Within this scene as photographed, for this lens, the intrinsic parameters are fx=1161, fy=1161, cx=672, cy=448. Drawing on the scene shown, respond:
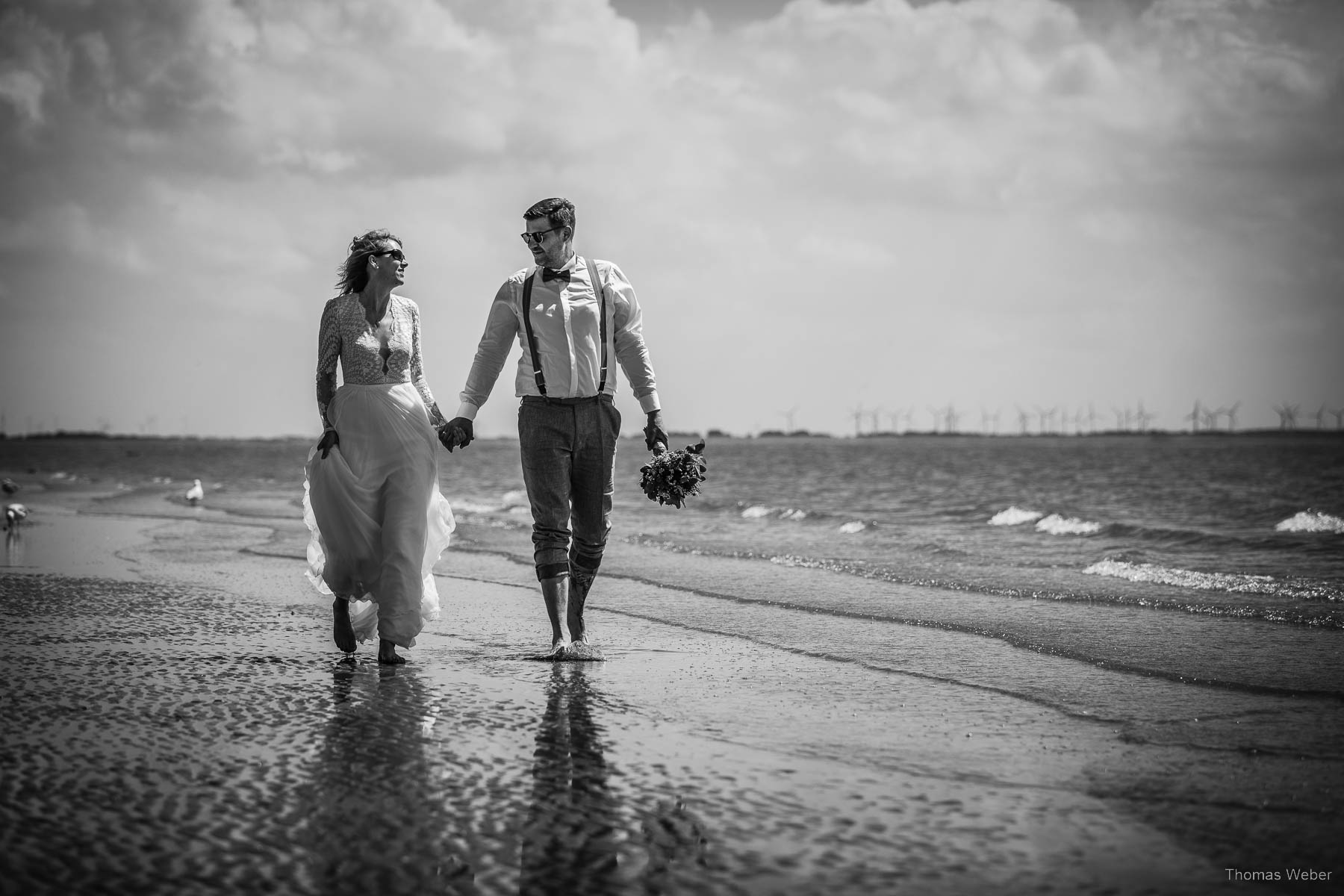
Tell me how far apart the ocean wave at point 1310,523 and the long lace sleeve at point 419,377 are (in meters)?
18.5

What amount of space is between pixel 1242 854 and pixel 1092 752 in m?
1.14

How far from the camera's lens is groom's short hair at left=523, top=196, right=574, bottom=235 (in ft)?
20.7

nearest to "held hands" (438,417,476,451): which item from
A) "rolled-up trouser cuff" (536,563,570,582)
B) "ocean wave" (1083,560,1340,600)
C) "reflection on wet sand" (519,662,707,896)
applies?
"rolled-up trouser cuff" (536,563,570,582)

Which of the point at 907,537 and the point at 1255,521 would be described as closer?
the point at 907,537

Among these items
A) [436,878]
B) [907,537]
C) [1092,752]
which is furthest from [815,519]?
[436,878]

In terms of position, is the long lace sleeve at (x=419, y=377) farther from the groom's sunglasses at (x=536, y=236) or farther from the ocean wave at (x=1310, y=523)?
the ocean wave at (x=1310, y=523)

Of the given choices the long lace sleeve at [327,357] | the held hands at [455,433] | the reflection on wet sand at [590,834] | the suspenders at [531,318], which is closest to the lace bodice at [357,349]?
the long lace sleeve at [327,357]

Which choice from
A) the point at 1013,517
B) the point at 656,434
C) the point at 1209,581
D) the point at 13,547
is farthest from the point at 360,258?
the point at 1013,517

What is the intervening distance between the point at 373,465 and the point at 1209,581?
8.03 m

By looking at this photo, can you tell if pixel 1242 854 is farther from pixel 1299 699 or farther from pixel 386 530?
pixel 386 530

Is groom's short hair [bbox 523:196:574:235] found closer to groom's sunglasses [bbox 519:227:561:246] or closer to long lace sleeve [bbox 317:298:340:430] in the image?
groom's sunglasses [bbox 519:227:561:246]

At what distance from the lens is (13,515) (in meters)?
16.9

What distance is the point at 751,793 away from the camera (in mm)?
3775

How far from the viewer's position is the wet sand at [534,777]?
3055 mm
